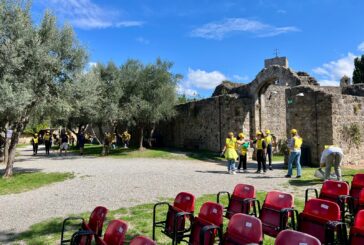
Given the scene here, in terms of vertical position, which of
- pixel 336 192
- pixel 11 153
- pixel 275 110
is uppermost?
pixel 275 110

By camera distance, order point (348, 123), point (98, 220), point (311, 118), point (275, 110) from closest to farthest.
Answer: point (98, 220), point (348, 123), point (311, 118), point (275, 110)

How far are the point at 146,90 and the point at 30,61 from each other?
1100 centimetres

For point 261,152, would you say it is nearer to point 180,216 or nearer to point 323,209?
point 323,209

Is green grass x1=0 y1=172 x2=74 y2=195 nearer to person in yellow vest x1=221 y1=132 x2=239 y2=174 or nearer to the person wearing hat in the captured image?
person in yellow vest x1=221 y1=132 x2=239 y2=174

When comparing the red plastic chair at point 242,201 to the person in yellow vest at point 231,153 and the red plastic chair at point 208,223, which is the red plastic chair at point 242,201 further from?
the person in yellow vest at point 231,153

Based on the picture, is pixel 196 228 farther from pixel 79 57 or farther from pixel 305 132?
pixel 305 132

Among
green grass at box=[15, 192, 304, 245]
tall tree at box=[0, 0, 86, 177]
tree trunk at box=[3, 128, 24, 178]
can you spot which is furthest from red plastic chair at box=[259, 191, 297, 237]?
tree trunk at box=[3, 128, 24, 178]

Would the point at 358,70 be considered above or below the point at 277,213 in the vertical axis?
above

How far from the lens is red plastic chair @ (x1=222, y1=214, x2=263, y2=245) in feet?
11.8

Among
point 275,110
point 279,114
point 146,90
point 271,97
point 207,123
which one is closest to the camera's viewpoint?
point 146,90

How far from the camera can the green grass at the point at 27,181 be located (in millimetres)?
11104

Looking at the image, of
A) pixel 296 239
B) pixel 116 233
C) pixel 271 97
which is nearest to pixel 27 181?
pixel 116 233

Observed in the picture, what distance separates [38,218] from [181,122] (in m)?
20.6

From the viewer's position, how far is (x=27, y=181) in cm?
1263
